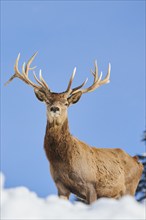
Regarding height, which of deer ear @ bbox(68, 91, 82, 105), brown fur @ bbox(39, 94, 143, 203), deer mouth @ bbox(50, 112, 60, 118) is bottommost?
brown fur @ bbox(39, 94, 143, 203)

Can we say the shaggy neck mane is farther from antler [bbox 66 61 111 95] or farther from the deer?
antler [bbox 66 61 111 95]

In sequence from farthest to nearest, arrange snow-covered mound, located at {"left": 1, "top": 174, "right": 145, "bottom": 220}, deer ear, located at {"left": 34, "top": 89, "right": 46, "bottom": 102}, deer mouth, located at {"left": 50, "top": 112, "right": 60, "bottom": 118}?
deer ear, located at {"left": 34, "top": 89, "right": 46, "bottom": 102}
deer mouth, located at {"left": 50, "top": 112, "right": 60, "bottom": 118}
snow-covered mound, located at {"left": 1, "top": 174, "right": 145, "bottom": 220}

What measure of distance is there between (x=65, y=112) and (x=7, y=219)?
6.39m

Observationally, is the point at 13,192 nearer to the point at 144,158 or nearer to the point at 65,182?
the point at 65,182

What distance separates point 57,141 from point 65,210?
6.24 m

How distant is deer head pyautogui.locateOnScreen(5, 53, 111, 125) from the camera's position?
7.76 metres

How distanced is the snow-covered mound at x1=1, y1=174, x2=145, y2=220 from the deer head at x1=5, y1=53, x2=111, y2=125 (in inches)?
239

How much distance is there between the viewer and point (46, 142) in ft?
26.0

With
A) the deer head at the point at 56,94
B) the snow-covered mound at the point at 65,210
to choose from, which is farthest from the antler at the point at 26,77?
the snow-covered mound at the point at 65,210

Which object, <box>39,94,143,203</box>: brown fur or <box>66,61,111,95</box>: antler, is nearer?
<box>39,94,143,203</box>: brown fur

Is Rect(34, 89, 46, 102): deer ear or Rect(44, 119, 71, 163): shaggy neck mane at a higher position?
Rect(34, 89, 46, 102): deer ear

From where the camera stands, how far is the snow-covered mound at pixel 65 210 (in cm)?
150

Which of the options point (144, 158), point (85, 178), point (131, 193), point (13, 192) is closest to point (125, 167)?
point (131, 193)

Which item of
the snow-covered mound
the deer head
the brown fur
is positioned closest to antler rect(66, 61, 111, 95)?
the deer head
